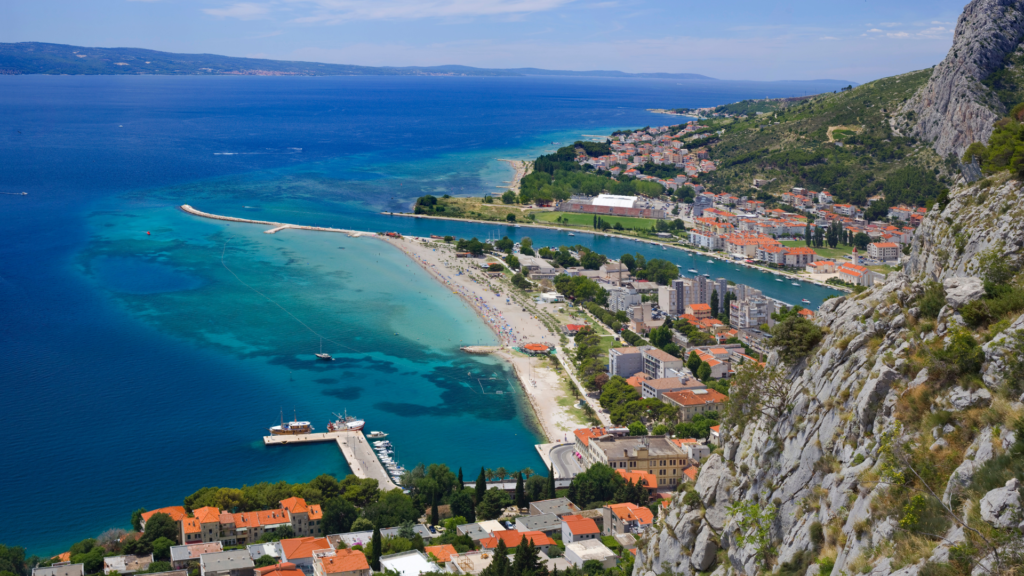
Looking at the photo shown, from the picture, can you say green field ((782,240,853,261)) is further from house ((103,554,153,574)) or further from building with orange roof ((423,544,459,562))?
house ((103,554,153,574))

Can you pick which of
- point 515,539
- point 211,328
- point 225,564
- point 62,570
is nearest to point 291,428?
point 225,564

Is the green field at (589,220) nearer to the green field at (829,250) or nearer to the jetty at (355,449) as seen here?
the green field at (829,250)

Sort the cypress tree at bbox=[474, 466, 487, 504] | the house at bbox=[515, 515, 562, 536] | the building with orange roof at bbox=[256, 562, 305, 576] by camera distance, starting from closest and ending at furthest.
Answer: the building with orange roof at bbox=[256, 562, 305, 576]
the house at bbox=[515, 515, 562, 536]
the cypress tree at bbox=[474, 466, 487, 504]

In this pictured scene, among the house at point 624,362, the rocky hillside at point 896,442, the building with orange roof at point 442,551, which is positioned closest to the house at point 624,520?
the building with orange roof at point 442,551

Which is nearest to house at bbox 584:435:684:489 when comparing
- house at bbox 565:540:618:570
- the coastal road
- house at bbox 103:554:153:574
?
the coastal road

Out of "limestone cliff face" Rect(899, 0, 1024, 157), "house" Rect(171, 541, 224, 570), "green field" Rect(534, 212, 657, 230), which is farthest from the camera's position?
"green field" Rect(534, 212, 657, 230)

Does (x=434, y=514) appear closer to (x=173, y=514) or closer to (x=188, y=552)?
(x=188, y=552)

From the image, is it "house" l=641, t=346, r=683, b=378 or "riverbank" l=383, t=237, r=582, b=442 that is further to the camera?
"house" l=641, t=346, r=683, b=378
